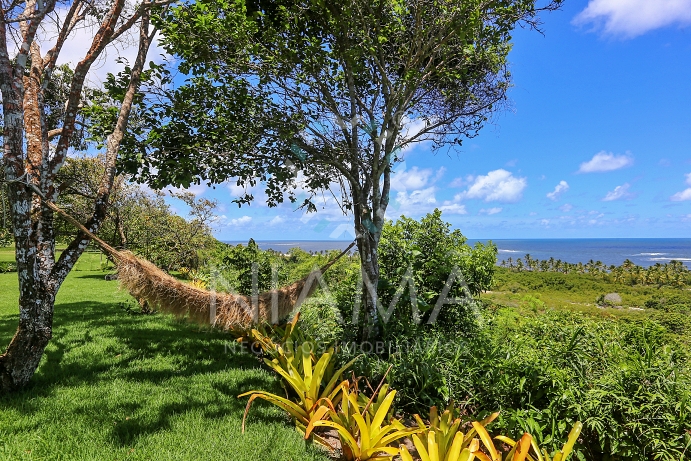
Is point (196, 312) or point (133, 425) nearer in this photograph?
point (133, 425)

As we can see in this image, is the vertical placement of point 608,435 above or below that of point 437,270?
below

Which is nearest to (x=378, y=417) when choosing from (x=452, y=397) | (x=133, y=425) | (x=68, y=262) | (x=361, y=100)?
(x=452, y=397)

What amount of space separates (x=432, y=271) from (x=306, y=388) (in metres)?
1.98

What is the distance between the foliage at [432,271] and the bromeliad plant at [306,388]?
1054mm

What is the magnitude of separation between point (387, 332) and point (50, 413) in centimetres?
247

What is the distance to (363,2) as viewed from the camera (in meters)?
2.82

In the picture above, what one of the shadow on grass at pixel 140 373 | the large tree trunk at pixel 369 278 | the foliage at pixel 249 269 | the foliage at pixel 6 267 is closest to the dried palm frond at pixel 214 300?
the large tree trunk at pixel 369 278

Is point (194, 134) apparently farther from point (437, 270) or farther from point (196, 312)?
point (437, 270)

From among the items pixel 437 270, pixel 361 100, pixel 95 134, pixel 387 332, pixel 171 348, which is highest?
pixel 361 100

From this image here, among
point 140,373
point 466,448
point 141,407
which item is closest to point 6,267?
point 140,373

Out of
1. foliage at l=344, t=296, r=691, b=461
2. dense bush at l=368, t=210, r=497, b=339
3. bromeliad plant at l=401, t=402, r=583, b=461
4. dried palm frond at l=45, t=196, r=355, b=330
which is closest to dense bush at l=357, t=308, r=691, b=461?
foliage at l=344, t=296, r=691, b=461

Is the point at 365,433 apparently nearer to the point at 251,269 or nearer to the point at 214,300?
the point at 214,300

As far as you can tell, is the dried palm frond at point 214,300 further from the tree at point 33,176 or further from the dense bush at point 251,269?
the dense bush at point 251,269

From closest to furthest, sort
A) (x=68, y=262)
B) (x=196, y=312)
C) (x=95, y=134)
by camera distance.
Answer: (x=68, y=262) → (x=95, y=134) → (x=196, y=312)
